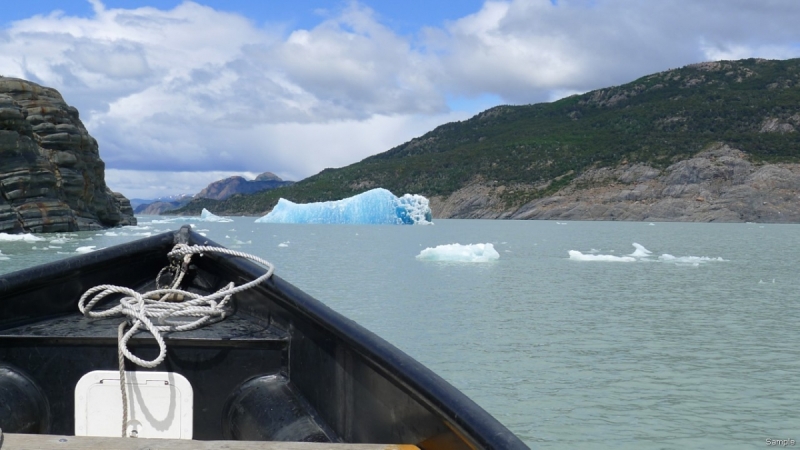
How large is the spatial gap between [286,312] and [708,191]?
252ft

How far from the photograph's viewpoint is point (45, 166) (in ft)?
117

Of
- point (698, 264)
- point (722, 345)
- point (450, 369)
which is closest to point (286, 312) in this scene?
point (450, 369)

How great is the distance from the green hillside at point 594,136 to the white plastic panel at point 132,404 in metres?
79.9

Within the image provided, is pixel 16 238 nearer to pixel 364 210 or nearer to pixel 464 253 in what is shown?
pixel 464 253

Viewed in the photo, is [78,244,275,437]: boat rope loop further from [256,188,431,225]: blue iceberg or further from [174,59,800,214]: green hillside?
[174,59,800,214]: green hillside

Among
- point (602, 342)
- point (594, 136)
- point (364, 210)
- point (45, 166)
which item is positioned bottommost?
point (602, 342)

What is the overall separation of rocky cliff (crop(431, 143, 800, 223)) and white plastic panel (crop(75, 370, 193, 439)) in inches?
2972

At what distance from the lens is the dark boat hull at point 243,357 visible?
233 cm

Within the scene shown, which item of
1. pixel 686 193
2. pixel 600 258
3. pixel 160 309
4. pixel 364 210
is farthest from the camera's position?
pixel 686 193

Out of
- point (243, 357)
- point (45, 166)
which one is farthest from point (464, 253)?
point (45, 166)

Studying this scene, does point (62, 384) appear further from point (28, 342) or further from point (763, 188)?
point (763, 188)

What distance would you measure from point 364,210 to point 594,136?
4904cm

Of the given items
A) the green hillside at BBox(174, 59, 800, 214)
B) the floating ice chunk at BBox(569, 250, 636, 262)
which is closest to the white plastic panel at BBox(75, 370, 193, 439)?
the floating ice chunk at BBox(569, 250, 636, 262)

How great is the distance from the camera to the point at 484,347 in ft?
27.0
